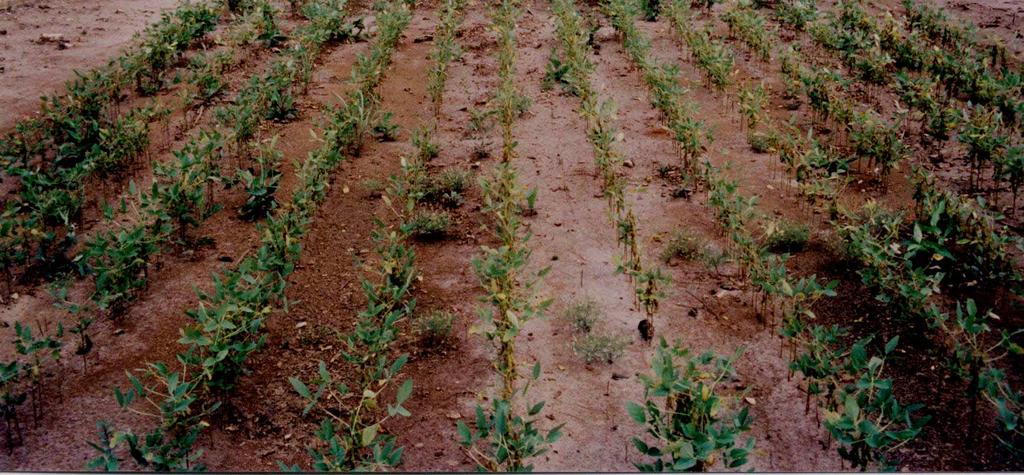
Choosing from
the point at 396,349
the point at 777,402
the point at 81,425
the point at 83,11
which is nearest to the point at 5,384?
the point at 81,425


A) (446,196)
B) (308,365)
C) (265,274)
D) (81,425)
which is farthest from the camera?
(446,196)

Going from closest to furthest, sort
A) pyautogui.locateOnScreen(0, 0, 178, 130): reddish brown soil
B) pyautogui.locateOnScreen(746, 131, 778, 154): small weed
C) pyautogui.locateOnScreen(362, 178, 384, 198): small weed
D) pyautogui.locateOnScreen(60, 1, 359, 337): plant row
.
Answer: pyautogui.locateOnScreen(60, 1, 359, 337): plant row → pyautogui.locateOnScreen(362, 178, 384, 198): small weed → pyautogui.locateOnScreen(746, 131, 778, 154): small weed → pyautogui.locateOnScreen(0, 0, 178, 130): reddish brown soil

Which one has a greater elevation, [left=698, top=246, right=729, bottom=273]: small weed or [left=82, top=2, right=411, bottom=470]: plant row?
[left=82, top=2, right=411, bottom=470]: plant row

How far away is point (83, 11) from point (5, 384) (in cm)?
765

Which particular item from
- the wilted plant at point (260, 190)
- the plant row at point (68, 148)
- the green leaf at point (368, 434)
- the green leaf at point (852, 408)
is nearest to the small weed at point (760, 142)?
the green leaf at point (852, 408)

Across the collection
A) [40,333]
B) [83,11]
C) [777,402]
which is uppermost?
[83,11]

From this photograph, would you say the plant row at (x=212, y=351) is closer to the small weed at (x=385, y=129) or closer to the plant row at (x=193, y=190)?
the plant row at (x=193, y=190)

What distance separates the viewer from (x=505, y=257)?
429 centimetres

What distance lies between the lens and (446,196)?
5578 mm

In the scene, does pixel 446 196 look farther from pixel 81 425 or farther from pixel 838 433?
pixel 838 433

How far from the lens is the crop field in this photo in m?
3.37

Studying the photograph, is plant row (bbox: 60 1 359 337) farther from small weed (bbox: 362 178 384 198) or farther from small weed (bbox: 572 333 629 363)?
small weed (bbox: 572 333 629 363)

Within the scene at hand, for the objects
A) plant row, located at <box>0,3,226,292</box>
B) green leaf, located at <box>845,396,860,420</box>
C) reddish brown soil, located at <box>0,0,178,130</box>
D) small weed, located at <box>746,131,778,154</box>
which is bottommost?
small weed, located at <box>746,131,778,154</box>

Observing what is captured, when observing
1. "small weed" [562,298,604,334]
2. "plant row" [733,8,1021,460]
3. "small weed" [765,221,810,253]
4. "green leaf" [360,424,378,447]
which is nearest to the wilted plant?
"small weed" [562,298,604,334]
